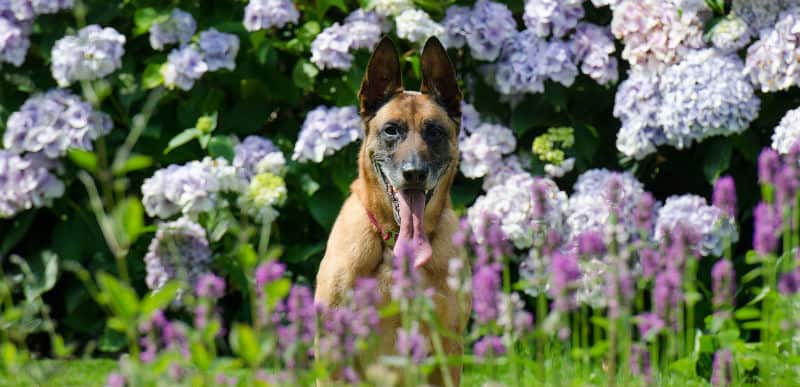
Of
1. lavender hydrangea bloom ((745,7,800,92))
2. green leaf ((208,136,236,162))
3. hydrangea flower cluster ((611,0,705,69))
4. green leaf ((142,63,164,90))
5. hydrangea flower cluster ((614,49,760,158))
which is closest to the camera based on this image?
lavender hydrangea bloom ((745,7,800,92))

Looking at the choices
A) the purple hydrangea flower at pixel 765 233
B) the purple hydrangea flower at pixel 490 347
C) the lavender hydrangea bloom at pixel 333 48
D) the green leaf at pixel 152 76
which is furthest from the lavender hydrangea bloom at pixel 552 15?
the purple hydrangea flower at pixel 490 347

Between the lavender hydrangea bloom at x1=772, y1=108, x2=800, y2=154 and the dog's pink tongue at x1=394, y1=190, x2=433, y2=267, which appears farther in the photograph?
the lavender hydrangea bloom at x1=772, y1=108, x2=800, y2=154

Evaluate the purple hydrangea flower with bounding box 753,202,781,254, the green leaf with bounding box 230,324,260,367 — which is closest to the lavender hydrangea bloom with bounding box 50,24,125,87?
the purple hydrangea flower with bounding box 753,202,781,254

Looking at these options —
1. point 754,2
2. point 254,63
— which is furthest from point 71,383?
point 754,2

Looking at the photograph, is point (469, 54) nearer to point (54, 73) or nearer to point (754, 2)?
point (754, 2)

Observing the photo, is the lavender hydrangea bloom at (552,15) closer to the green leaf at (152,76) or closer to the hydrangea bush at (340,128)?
the hydrangea bush at (340,128)

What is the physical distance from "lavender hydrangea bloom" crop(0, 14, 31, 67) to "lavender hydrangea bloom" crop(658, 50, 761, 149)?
308 centimetres

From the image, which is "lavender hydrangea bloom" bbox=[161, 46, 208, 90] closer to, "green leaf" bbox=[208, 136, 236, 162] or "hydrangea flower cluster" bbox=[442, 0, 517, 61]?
"green leaf" bbox=[208, 136, 236, 162]

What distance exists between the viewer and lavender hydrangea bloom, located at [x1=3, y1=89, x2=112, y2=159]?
566 cm

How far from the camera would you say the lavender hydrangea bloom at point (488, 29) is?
221 inches

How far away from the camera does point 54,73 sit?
5.57 metres

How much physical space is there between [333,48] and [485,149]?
85 centimetres

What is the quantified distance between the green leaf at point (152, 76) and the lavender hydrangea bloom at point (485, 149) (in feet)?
4.92

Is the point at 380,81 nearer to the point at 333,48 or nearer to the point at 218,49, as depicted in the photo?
the point at 333,48
